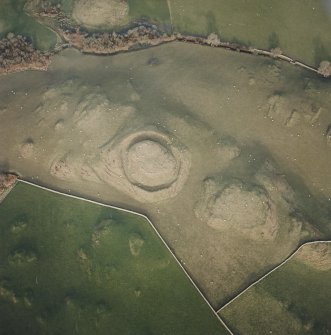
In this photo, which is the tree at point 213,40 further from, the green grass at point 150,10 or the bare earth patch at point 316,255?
the bare earth patch at point 316,255

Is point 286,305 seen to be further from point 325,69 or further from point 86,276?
point 325,69

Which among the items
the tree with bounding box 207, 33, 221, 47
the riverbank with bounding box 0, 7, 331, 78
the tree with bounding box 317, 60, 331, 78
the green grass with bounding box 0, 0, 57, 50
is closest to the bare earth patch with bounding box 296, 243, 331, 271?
the tree with bounding box 317, 60, 331, 78

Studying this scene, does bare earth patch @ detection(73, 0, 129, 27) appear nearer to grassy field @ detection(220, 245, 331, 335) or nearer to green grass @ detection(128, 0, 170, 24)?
green grass @ detection(128, 0, 170, 24)

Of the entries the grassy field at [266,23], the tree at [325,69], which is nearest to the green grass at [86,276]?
the grassy field at [266,23]

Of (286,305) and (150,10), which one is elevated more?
(150,10)

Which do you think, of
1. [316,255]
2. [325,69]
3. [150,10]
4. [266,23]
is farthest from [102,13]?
[316,255]

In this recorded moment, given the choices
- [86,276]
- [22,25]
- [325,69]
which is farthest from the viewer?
[22,25]

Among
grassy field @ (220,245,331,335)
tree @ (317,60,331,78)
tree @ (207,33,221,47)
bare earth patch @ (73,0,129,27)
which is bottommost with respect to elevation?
grassy field @ (220,245,331,335)
